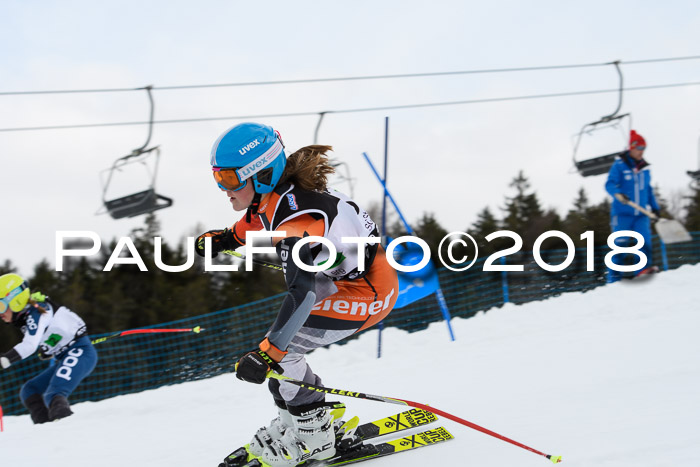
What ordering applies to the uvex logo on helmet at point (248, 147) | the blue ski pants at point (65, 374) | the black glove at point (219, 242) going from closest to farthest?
the uvex logo on helmet at point (248, 147), the black glove at point (219, 242), the blue ski pants at point (65, 374)

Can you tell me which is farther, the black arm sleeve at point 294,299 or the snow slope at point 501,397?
the snow slope at point 501,397

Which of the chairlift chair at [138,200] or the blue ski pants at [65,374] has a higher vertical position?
the chairlift chair at [138,200]

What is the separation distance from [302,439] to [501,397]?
4.90 feet

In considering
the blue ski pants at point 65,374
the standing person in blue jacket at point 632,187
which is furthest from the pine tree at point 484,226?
the blue ski pants at point 65,374

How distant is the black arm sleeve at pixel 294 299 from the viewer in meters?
2.38

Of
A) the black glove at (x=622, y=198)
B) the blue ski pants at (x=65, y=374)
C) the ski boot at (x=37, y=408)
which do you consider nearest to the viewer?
the ski boot at (x=37, y=408)

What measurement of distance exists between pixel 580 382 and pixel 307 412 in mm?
1916

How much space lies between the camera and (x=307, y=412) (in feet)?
9.00

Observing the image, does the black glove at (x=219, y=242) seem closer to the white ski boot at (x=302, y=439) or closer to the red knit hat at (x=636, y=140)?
the white ski boot at (x=302, y=439)

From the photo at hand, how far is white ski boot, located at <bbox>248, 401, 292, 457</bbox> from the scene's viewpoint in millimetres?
2842

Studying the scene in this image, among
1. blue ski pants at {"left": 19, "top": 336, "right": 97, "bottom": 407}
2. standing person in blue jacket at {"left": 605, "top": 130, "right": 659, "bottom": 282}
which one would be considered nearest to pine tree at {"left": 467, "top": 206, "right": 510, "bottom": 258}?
standing person in blue jacket at {"left": 605, "top": 130, "right": 659, "bottom": 282}

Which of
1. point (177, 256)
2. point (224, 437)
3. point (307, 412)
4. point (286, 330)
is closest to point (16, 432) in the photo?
Answer: point (224, 437)

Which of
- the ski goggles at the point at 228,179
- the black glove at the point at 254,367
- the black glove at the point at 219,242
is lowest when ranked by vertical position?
the black glove at the point at 254,367

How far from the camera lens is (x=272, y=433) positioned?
9.43 ft
